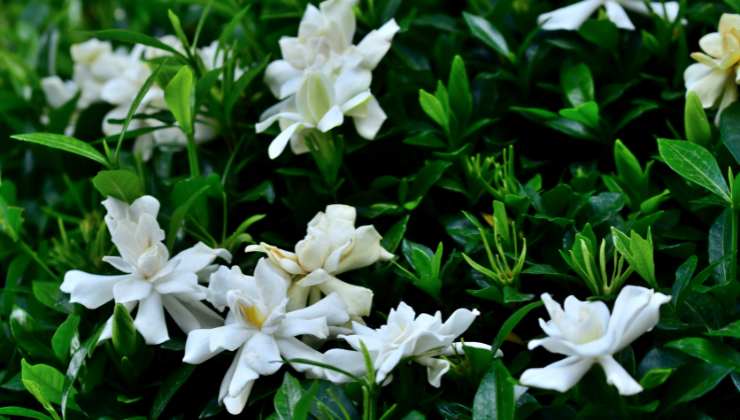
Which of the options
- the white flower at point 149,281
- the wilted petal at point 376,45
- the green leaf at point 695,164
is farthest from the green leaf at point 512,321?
the wilted petal at point 376,45

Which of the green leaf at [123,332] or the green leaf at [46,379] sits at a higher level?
the green leaf at [123,332]

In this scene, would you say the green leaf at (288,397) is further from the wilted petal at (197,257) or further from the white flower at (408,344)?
the wilted petal at (197,257)

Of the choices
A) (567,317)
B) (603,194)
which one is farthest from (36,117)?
(567,317)

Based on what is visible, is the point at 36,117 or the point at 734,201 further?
the point at 36,117

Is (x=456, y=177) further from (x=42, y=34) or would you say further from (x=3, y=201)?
(x=42, y=34)

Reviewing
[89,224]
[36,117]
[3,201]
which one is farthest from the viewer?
[36,117]

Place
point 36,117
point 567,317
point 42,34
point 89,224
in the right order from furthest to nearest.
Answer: point 42,34
point 36,117
point 89,224
point 567,317
